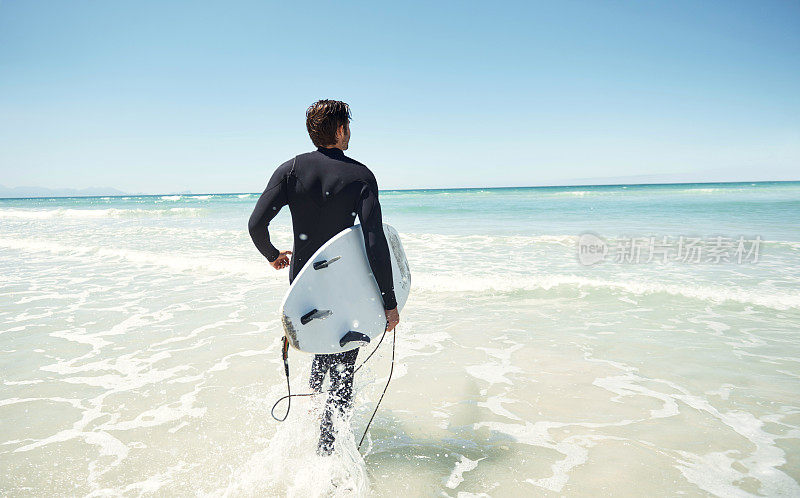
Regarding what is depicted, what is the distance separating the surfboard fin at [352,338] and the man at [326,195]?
0.91 ft

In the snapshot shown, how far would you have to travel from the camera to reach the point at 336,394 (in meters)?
2.62

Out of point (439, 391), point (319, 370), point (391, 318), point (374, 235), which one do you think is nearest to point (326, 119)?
point (374, 235)

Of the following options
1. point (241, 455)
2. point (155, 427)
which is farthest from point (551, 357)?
point (155, 427)

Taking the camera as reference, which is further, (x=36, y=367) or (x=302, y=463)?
(x=36, y=367)

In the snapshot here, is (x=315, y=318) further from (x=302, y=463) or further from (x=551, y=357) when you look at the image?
(x=551, y=357)

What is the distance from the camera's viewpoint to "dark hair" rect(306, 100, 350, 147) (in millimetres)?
2273

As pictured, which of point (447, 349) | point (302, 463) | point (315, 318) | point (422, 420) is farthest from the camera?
point (447, 349)

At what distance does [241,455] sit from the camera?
9.53ft

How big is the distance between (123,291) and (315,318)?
6.70m

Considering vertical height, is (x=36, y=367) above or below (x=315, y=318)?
below

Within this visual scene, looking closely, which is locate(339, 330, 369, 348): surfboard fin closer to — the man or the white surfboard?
the white surfboard

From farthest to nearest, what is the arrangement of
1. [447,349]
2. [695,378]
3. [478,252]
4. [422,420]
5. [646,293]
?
1. [478,252]
2. [646,293]
3. [447,349]
4. [695,378]
5. [422,420]

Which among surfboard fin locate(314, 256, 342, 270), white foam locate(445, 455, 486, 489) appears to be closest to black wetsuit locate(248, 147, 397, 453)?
surfboard fin locate(314, 256, 342, 270)

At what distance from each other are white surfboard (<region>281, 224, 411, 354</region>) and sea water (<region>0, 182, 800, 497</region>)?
659mm
